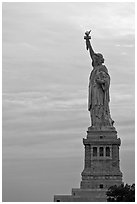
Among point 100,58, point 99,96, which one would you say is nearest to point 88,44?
point 100,58

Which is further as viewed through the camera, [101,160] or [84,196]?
[101,160]

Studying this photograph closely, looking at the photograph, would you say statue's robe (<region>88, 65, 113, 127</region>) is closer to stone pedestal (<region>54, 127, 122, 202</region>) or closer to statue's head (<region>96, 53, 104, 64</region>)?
statue's head (<region>96, 53, 104, 64</region>)

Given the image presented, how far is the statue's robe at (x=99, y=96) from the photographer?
50.3 meters

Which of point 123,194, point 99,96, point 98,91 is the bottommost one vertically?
point 123,194

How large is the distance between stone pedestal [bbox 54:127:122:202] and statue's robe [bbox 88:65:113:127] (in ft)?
4.66

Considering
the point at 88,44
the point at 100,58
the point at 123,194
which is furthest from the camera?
the point at 100,58

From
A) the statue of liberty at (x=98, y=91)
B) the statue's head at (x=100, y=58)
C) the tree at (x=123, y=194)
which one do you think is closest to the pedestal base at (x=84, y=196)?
the tree at (x=123, y=194)

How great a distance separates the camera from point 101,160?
48.3 meters

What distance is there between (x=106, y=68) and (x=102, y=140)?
22.7 ft

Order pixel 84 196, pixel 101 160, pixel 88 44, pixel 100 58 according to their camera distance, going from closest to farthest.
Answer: pixel 84 196
pixel 101 160
pixel 88 44
pixel 100 58

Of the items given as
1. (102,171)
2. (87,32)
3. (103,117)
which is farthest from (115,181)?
(87,32)

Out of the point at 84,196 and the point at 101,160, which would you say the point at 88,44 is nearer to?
the point at 101,160

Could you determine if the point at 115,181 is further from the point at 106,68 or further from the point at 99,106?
the point at 106,68

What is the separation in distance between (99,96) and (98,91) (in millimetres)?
469
